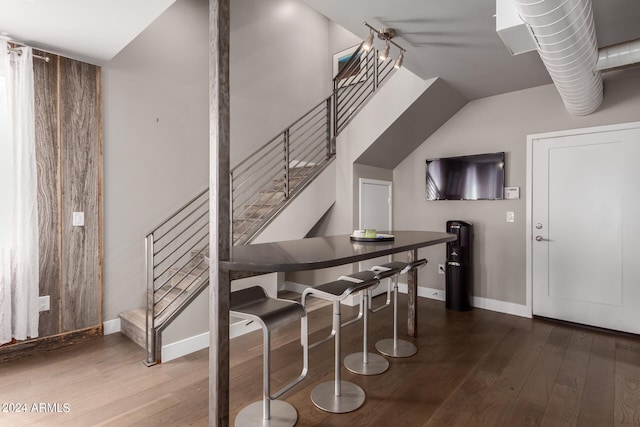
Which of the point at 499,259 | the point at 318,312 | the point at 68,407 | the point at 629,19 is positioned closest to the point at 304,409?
the point at 68,407

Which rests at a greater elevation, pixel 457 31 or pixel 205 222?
pixel 457 31

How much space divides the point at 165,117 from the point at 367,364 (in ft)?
10.7

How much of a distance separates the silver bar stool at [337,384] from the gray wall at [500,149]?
2494 millimetres

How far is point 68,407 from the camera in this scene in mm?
2078

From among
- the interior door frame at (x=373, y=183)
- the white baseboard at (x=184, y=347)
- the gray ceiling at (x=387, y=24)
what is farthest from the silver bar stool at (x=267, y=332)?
the interior door frame at (x=373, y=183)

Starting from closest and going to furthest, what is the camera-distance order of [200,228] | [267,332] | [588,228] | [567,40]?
[267,332]
[567,40]
[200,228]
[588,228]

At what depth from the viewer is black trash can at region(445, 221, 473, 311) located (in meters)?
4.00

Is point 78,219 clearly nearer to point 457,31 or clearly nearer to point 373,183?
point 373,183

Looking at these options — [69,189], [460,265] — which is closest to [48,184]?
[69,189]

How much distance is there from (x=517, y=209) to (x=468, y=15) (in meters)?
2.39

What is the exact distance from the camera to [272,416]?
77.4 inches

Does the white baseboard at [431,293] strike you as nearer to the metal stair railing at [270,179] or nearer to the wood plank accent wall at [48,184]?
the metal stair railing at [270,179]

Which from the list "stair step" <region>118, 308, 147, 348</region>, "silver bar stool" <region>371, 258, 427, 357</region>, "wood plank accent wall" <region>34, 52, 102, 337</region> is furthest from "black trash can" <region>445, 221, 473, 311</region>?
"wood plank accent wall" <region>34, 52, 102, 337</region>

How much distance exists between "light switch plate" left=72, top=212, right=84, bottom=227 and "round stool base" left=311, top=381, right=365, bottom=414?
2.62 meters
